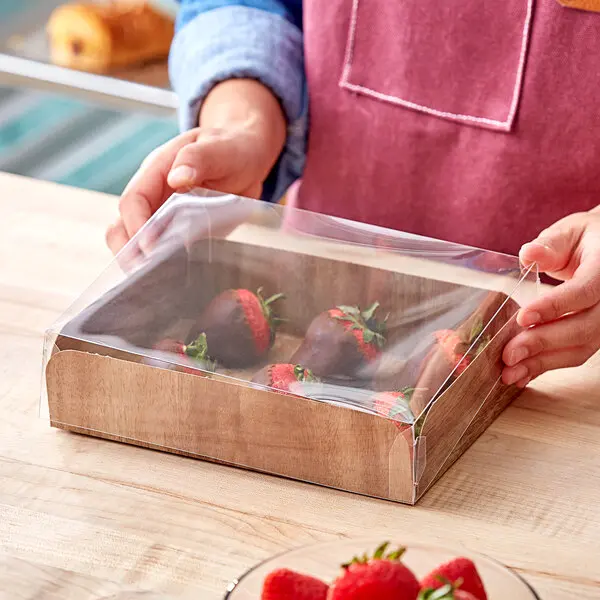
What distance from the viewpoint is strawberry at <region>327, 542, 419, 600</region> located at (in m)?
0.53

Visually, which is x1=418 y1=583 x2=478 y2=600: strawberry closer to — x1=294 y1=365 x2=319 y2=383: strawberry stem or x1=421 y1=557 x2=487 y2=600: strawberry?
x1=421 y1=557 x2=487 y2=600: strawberry

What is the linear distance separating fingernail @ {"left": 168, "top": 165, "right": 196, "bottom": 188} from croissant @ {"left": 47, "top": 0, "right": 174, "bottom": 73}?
119 cm

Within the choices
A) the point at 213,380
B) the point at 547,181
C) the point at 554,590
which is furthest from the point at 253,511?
the point at 547,181

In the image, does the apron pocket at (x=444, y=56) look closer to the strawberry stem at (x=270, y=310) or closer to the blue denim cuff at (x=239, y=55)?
the blue denim cuff at (x=239, y=55)

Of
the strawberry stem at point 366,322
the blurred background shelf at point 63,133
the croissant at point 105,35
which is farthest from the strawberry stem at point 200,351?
the blurred background shelf at point 63,133

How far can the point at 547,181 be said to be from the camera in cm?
111

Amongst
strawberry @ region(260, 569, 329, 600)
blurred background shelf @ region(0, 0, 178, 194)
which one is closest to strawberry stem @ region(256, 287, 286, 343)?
strawberry @ region(260, 569, 329, 600)

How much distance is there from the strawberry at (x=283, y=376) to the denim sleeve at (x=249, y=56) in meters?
0.48

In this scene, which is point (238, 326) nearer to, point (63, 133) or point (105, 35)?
point (105, 35)

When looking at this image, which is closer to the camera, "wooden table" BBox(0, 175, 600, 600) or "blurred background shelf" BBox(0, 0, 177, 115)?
"wooden table" BBox(0, 175, 600, 600)

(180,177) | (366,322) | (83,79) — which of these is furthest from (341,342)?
(83,79)

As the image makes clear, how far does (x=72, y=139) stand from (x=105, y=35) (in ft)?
2.07

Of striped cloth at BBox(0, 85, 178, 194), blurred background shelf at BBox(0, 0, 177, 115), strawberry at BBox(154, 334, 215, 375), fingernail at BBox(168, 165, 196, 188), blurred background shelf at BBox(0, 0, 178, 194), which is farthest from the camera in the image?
striped cloth at BBox(0, 85, 178, 194)

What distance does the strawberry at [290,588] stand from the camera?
558 mm
